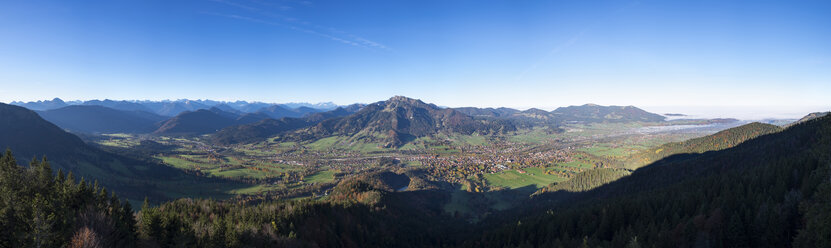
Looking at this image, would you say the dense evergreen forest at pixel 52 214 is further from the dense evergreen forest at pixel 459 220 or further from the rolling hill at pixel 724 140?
the rolling hill at pixel 724 140

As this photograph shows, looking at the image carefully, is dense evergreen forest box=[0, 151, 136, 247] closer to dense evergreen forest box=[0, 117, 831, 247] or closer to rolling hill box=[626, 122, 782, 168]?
dense evergreen forest box=[0, 117, 831, 247]

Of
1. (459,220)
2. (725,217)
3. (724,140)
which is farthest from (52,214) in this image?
(724,140)

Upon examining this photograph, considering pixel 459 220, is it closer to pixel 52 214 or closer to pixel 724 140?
pixel 52 214

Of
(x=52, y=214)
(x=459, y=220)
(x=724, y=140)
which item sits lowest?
(x=459, y=220)

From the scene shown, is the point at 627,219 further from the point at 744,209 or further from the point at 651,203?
the point at 744,209

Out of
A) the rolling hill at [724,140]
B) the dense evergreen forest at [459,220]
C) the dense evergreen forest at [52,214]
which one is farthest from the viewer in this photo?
the rolling hill at [724,140]

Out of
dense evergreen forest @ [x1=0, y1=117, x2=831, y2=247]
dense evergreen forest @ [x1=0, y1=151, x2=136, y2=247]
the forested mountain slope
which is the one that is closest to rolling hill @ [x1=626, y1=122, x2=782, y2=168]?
dense evergreen forest @ [x1=0, y1=117, x2=831, y2=247]

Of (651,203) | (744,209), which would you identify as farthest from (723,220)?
(651,203)

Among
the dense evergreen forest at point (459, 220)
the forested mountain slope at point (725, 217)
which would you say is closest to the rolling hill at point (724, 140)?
the dense evergreen forest at point (459, 220)
